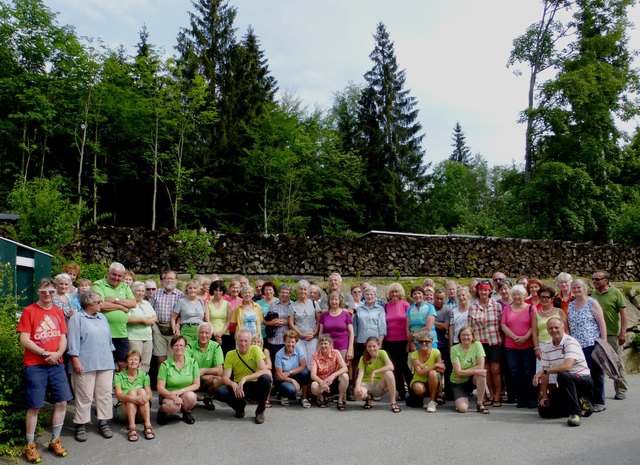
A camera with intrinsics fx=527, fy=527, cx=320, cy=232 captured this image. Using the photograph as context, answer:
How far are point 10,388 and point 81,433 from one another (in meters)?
0.86

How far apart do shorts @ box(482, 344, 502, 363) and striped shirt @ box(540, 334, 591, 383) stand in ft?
2.72

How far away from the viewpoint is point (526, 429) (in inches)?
235

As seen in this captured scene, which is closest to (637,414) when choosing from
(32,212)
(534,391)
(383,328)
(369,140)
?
(534,391)

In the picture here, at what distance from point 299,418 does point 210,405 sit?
1246 mm

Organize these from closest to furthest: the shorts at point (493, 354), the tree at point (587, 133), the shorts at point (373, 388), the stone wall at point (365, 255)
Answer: the shorts at point (373, 388), the shorts at point (493, 354), the stone wall at point (365, 255), the tree at point (587, 133)

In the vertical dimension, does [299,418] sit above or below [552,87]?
below

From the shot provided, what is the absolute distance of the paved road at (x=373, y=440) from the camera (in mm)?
5008

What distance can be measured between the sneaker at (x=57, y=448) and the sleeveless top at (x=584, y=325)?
20.6 ft

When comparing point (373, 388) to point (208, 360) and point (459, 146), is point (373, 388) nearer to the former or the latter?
point (208, 360)

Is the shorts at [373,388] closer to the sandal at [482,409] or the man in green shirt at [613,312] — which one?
the sandal at [482,409]

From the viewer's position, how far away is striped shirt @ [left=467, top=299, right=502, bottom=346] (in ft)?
24.4

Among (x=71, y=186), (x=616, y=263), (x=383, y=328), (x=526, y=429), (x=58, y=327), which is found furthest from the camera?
(x=71, y=186)

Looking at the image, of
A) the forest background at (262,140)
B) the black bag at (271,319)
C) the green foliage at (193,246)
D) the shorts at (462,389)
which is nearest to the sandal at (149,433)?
the black bag at (271,319)

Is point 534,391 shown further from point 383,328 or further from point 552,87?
point 552,87
